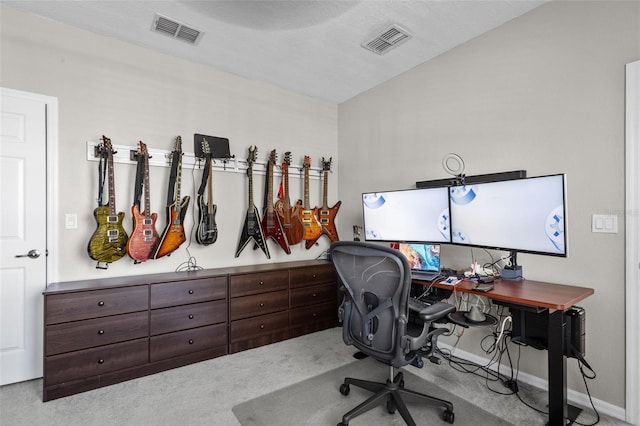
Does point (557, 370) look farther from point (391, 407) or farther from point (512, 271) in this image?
point (391, 407)

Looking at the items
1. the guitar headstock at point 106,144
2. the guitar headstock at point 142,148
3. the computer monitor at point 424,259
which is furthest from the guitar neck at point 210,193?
the computer monitor at point 424,259

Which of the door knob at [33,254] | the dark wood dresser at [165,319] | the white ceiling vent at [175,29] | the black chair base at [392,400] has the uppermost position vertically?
the white ceiling vent at [175,29]

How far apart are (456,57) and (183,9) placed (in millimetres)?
2225

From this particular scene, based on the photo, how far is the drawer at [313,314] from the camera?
3.08 metres

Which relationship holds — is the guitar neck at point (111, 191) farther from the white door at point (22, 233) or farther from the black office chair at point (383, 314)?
the black office chair at point (383, 314)

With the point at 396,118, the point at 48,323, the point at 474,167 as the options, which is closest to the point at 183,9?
the point at 396,118

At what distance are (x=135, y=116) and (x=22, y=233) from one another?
1.23 m

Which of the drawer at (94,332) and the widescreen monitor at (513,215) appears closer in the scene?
the widescreen monitor at (513,215)

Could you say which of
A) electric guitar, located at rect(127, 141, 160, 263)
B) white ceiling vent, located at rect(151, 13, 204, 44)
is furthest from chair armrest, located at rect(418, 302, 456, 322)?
white ceiling vent, located at rect(151, 13, 204, 44)

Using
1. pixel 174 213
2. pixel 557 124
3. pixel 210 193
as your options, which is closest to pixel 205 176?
pixel 210 193

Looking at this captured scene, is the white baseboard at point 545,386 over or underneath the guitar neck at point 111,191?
underneath

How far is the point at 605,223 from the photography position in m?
1.91

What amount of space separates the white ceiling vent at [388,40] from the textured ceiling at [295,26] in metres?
0.05

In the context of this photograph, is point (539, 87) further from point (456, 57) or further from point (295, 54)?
point (295, 54)
